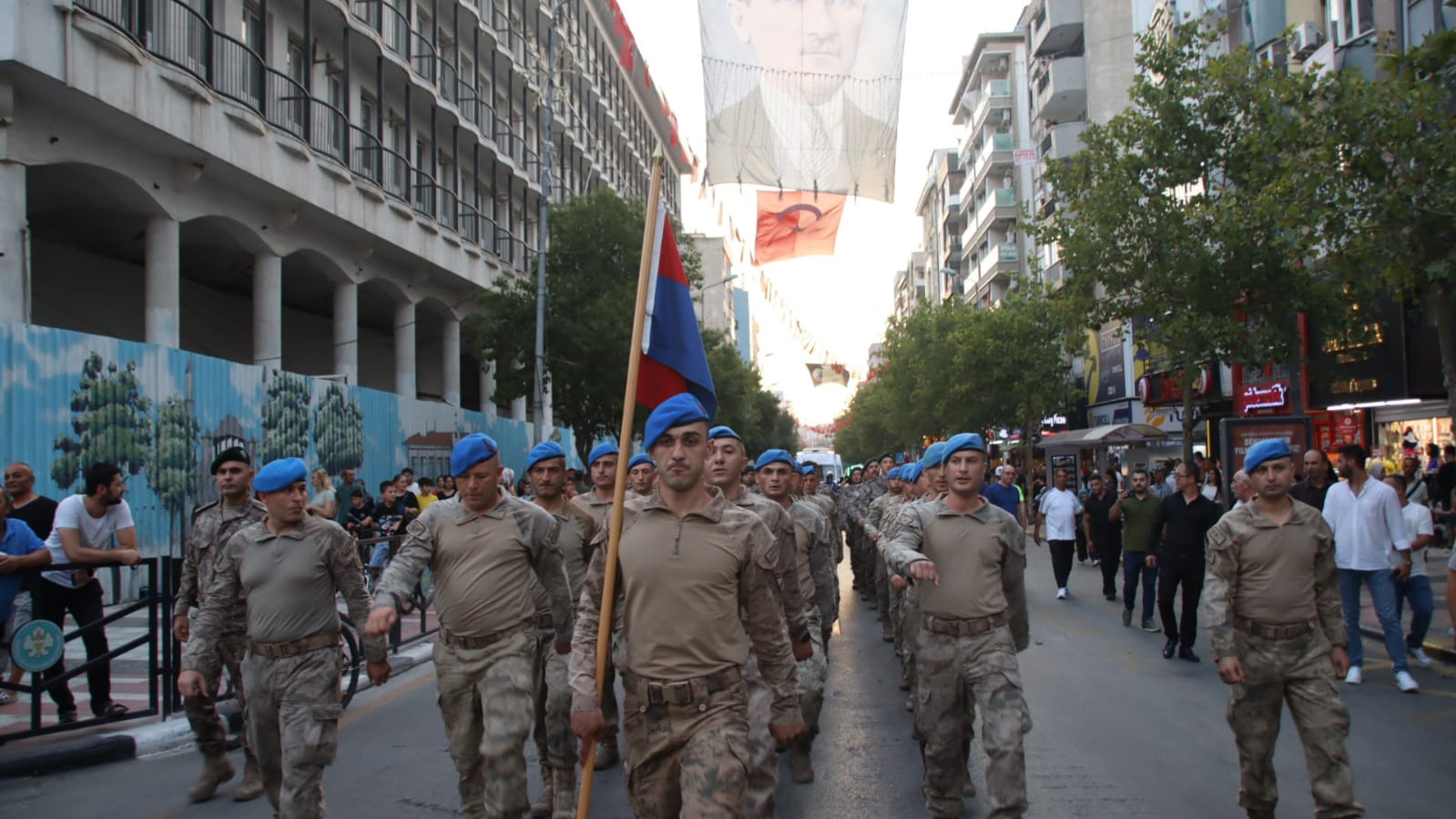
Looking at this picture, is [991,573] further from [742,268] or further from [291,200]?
[742,268]

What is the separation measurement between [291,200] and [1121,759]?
18.6 m

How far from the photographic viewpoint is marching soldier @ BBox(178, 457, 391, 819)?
4.90 meters

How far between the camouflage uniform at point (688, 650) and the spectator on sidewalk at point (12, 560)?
5138 millimetres

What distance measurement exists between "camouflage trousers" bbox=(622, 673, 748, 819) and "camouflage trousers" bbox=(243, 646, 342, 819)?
173 centimetres

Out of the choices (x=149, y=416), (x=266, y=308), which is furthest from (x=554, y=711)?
(x=266, y=308)

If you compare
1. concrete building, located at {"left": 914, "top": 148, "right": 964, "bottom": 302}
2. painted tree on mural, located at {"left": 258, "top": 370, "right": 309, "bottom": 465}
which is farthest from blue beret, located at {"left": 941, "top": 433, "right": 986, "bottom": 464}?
concrete building, located at {"left": 914, "top": 148, "right": 964, "bottom": 302}

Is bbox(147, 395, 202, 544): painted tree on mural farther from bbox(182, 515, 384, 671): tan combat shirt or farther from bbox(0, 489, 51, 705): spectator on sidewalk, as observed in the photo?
bbox(182, 515, 384, 671): tan combat shirt

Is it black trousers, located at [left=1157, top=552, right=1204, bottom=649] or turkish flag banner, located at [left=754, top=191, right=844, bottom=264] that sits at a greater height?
turkish flag banner, located at [left=754, top=191, right=844, bottom=264]

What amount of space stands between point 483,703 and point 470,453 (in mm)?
1169

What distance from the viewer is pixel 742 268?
102688 millimetres

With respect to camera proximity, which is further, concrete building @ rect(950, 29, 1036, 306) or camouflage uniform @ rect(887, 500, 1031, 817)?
concrete building @ rect(950, 29, 1036, 306)

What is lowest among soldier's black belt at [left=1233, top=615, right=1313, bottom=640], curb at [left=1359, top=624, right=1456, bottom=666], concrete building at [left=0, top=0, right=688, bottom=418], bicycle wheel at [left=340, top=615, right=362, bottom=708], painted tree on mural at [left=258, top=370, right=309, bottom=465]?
curb at [left=1359, top=624, right=1456, bottom=666]

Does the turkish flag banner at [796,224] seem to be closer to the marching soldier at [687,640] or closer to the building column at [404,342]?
the marching soldier at [687,640]

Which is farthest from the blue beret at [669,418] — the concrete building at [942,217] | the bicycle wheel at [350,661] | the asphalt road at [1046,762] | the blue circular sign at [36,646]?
the concrete building at [942,217]
